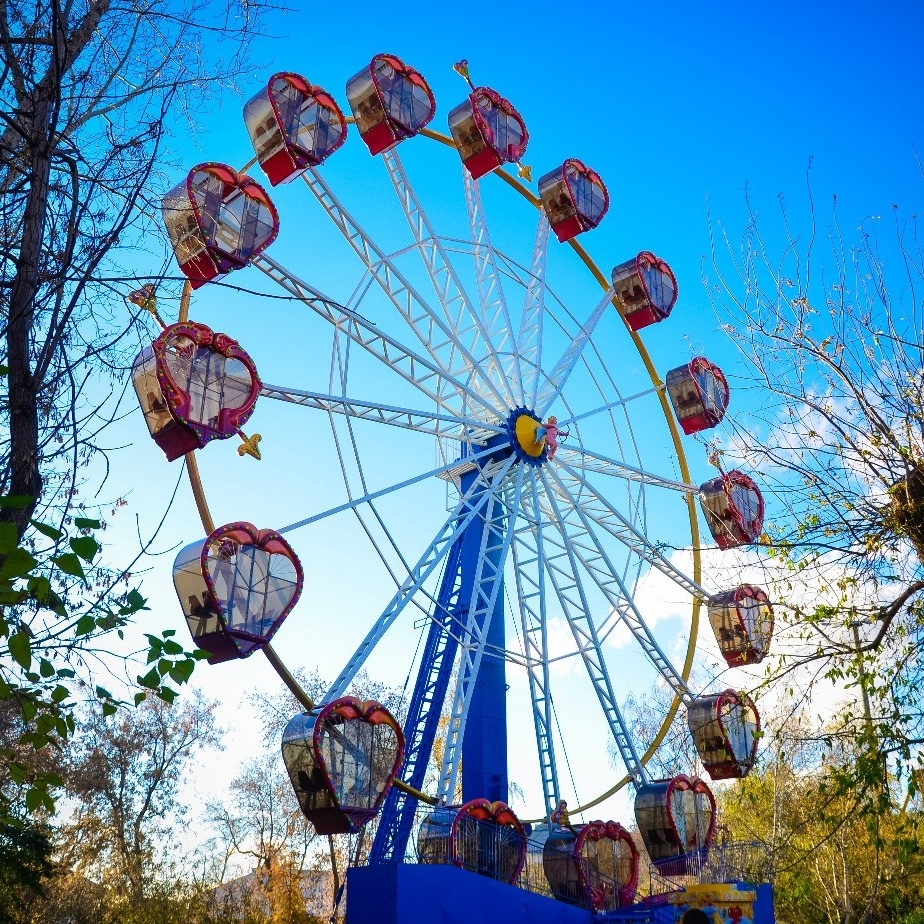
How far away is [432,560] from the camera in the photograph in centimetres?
1508

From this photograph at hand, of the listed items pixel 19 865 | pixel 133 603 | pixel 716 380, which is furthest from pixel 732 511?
pixel 133 603

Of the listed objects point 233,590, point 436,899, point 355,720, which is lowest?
point 436,899

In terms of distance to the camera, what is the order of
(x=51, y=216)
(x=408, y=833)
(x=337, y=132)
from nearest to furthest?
(x=51, y=216), (x=408, y=833), (x=337, y=132)

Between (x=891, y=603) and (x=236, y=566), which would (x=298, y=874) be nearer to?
(x=236, y=566)

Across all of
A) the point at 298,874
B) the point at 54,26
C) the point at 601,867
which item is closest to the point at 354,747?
the point at 601,867

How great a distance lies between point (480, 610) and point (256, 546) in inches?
166

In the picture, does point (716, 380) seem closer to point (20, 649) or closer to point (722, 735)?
point (722, 735)

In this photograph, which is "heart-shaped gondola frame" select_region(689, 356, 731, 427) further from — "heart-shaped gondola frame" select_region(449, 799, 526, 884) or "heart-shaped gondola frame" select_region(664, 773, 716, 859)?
"heart-shaped gondola frame" select_region(449, 799, 526, 884)

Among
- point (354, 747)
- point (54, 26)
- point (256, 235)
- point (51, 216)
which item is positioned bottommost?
point (354, 747)

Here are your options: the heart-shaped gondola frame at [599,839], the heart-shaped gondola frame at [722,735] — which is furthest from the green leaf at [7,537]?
the heart-shaped gondola frame at [722,735]

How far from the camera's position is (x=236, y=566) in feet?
41.4

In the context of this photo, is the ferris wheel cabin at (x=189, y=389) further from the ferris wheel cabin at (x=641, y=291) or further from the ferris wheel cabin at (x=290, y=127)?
the ferris wheel cabin at (x=641, y=291)

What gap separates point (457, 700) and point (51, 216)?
1086cm

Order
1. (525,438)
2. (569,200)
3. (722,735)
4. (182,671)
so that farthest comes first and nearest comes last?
(569,200) → (722,735) → (525,438) → (182,671)
